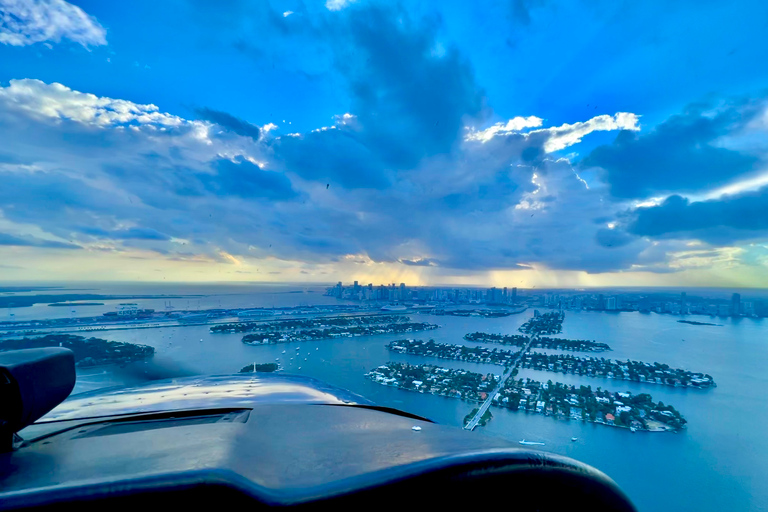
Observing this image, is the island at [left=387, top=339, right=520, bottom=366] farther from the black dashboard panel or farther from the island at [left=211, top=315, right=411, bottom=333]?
the black dashboard panel

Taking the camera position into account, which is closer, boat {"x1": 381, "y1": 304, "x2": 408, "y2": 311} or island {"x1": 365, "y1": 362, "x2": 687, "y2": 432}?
island {"x1": 365, "y1": 362, "x2": 687, "y2": 432}

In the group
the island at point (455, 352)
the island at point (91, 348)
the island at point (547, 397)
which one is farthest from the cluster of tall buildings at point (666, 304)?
the island at point (91, 348)

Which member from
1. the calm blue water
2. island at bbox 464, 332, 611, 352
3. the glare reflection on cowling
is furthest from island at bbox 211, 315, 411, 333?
the glare reflection on cowling

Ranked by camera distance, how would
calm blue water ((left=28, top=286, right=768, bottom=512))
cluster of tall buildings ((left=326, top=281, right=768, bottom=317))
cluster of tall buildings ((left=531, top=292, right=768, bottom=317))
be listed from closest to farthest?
calm blue water ((left=28, top=286, right=768, bottom=512))
cluster of tall buildings ((left=531, top=292, right=768, bottom=317))
cluster of tall buildings ((left=326, top=281, right=768, bottom=317))

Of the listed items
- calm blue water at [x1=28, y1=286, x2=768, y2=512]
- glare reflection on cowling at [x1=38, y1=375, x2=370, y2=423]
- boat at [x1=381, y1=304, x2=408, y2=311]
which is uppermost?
glare reflection on cowling at [x1=38, y1=375, x2=370, y2=423]

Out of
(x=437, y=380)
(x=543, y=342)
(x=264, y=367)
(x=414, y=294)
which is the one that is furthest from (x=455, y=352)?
(x=414, y=294)

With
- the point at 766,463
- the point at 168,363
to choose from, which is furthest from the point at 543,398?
the point at 168,363
